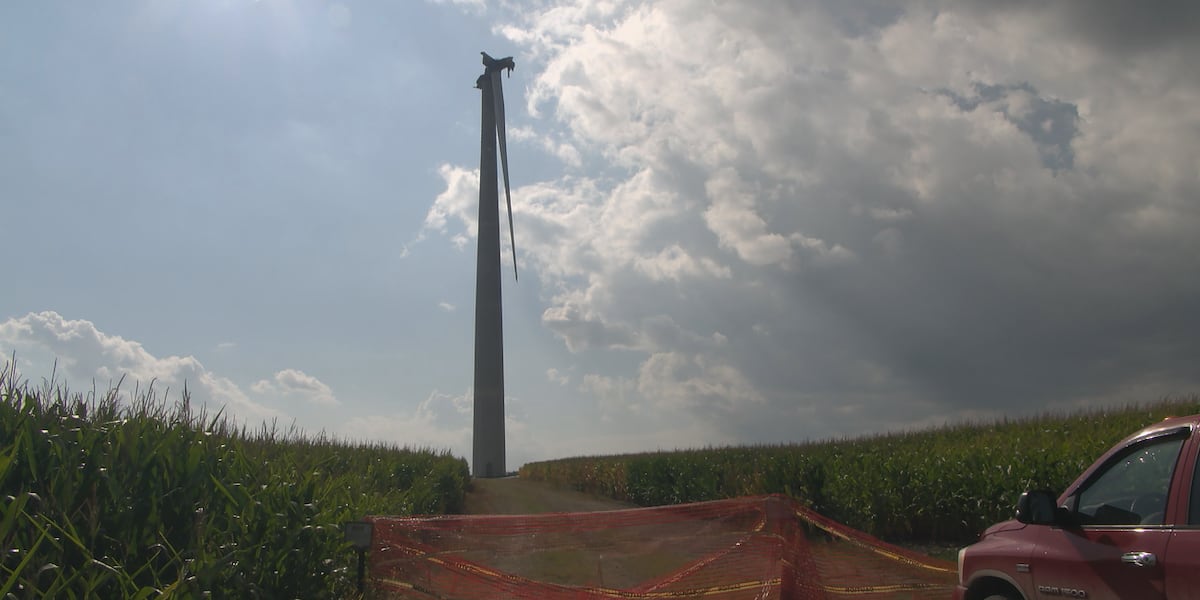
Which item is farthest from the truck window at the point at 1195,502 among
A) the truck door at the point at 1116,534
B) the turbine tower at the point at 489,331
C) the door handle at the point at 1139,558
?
the turbine tower at the point at 489,331

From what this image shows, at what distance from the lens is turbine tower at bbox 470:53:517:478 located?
3994 centimetres

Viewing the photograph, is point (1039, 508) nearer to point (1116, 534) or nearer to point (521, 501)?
point (1116, 534)

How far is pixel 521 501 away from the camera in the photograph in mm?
30312

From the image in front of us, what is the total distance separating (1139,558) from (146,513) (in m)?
6.66

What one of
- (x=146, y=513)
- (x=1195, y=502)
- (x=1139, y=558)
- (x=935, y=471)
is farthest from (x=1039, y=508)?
(x=935, y=471)

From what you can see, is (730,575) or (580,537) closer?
(730,575)

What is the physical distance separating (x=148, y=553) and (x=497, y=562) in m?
3.34

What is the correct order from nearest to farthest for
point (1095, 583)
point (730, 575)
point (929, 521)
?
point (1095, 583)
point (730, 575)
point (929, 521)

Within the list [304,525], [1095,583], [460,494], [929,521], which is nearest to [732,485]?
[929,521]

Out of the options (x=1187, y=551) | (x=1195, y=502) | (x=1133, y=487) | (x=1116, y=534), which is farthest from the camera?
(x=1133, y=487)

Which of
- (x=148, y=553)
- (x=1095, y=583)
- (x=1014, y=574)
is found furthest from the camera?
(x=148, y=553)

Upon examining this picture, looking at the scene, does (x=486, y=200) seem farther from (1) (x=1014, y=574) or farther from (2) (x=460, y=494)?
(1) (x=1014, y=574)

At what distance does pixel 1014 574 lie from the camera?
591 cm

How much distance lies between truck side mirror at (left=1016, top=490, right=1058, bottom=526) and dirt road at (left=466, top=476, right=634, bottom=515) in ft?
65.1
